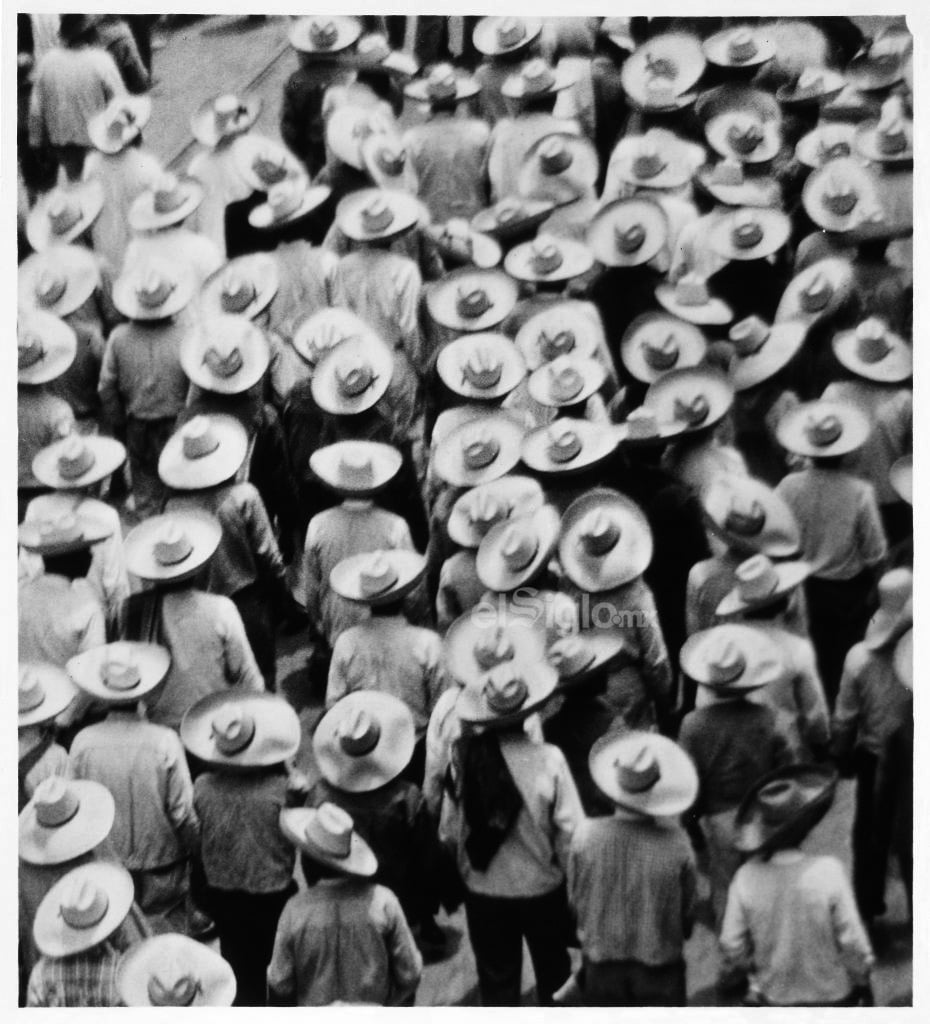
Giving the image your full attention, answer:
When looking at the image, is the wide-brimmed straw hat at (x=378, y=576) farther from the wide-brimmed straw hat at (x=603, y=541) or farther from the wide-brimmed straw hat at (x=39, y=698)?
the wide-brimmed straw hat at (x=39, y=698)

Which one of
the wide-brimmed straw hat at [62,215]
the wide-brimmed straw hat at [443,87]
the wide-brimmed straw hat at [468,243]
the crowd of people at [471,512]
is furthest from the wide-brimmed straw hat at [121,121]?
the wide-brimmed straw hat at [468,243]

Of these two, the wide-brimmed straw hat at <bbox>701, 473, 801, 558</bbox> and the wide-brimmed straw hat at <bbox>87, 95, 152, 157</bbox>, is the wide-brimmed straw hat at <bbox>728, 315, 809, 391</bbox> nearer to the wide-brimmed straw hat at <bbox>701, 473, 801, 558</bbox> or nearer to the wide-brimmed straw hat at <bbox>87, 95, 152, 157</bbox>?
the wide-brimmed straw hat at <bbox>701, 473, 801, 558</bbox>

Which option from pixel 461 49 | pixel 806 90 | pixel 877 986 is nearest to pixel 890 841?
pixel 877 986

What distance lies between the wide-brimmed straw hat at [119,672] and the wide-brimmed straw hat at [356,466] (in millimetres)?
617

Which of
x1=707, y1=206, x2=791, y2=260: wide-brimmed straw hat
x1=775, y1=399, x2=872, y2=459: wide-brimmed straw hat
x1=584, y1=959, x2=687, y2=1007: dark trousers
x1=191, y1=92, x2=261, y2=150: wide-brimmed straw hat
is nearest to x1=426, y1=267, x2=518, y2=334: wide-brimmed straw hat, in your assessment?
x1=707, y1=206, x2=791, y2=260: wide-brimmed straw hat

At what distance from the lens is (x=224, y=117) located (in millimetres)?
3650

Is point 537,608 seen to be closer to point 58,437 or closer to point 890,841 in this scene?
point 890,841

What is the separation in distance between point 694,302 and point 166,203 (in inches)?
55.1

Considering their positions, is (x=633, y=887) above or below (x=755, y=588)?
below

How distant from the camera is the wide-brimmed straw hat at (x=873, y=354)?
358 centimetres

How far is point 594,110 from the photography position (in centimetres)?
367

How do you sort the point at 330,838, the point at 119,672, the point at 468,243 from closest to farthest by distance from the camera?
the point at 330,838
the point at 119,672
the point at 468,243

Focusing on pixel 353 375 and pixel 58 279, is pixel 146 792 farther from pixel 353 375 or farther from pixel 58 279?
pixel 58 279

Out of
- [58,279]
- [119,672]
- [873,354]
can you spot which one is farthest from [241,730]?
[873,354]
